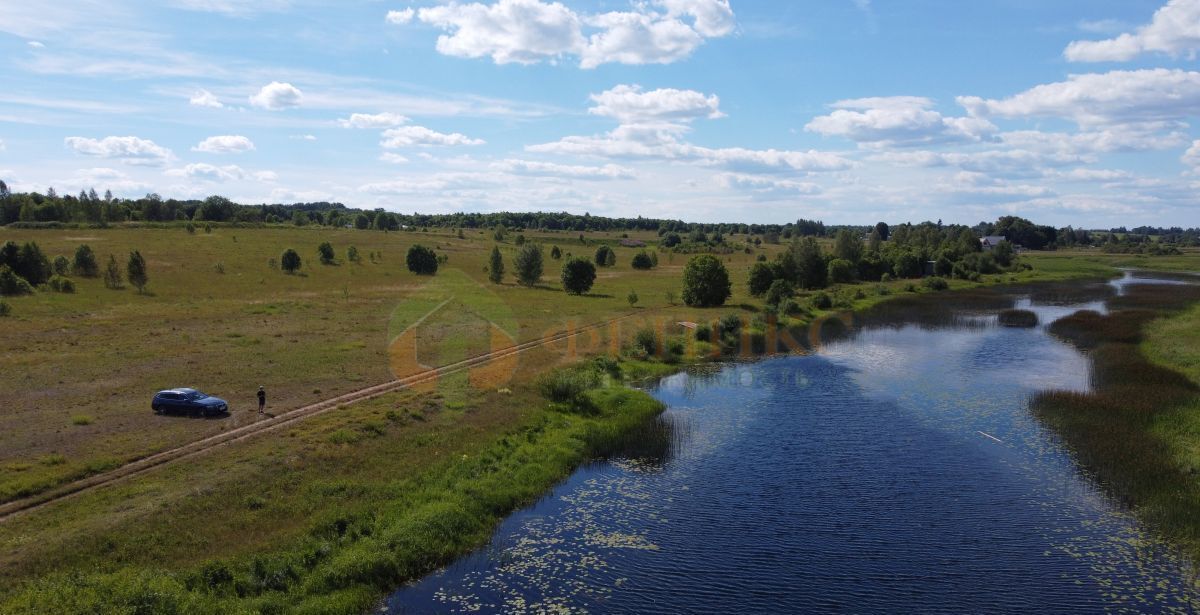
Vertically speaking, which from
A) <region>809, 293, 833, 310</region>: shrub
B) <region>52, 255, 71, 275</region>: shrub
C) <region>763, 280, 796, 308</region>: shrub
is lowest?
<region>809, 293, 833, 310</region>: shrub

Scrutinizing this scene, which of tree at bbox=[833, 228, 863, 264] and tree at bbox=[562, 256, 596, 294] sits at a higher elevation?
tree at bbox=[833, 228, 863, 264]

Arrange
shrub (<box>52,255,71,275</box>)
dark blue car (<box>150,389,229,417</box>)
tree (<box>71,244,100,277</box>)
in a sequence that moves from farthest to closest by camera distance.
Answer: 1. tree (<box>71,244,100,277</box>)
2. shrub (<box>52,255,71,275</box>)
3. dark blue car (<box>150,389,229,417</box>)

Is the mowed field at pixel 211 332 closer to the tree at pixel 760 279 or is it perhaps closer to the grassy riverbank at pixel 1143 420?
the tree at pixel 760 279

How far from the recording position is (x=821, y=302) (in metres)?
113

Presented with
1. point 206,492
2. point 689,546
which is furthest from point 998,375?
point 206,492

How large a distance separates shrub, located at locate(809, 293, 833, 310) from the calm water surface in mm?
58946

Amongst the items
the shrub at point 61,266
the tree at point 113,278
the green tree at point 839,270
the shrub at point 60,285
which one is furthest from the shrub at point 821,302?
the shrub at point 61,266

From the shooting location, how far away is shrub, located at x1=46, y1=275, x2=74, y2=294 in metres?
98.2

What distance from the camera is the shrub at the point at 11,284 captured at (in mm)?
93137

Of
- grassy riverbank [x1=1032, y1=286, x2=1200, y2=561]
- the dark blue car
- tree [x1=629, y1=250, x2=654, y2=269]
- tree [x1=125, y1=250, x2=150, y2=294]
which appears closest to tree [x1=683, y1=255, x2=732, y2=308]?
grassy riverbank [x1=1032, y1=286, x2=1200, y2=561]

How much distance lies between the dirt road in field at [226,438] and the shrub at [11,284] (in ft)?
231

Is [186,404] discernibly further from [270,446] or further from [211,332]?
[211,332]

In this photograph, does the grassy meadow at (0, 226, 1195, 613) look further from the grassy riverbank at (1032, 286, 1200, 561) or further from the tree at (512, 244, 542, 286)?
the tree at (512, 244, 542, 286)

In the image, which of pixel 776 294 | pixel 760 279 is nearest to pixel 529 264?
pixel 760 279
